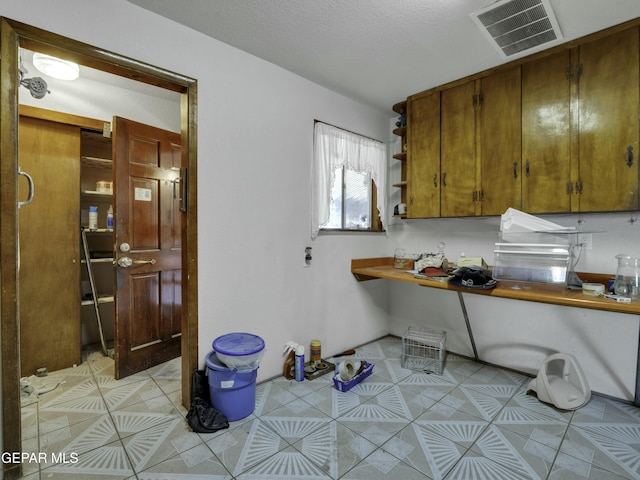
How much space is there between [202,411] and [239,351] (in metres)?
0.43

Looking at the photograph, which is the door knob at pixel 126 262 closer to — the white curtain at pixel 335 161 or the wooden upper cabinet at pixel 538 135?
the white curtain at pixel 335 161

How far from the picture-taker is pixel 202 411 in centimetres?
194

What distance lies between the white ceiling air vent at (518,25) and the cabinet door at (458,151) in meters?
0.49

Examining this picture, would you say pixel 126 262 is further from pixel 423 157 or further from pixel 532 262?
pixel 532 262

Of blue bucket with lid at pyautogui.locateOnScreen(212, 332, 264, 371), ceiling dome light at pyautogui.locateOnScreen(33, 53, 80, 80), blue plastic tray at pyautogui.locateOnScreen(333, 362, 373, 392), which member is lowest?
blue plastic tray at pyautogui.locateOnScreen(333, 362, 373, 392)

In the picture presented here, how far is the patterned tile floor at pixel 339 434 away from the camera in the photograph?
1587mm

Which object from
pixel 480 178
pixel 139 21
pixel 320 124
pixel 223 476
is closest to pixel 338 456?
pixel 223 476

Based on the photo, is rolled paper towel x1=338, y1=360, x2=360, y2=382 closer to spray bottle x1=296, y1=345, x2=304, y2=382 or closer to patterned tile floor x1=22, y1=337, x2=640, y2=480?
patterned tile floor x1=22, y1=337, x2=640, y2=480

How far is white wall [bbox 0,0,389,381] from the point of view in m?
1.83

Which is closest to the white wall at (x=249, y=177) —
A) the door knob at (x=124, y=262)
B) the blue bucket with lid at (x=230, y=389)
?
the blue bucket with lid at (x=230, y=389)

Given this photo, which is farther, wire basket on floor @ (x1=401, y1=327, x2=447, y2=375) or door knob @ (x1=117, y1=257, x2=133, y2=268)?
wire basket on floor @ (x1=401, y1=327, x2=447, y2=375)

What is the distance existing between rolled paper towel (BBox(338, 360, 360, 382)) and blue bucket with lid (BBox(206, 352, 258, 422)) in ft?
2.55

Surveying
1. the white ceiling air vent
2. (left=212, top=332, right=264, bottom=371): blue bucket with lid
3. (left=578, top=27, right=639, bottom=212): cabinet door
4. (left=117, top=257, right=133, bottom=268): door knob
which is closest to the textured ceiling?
the white ceiling air vent

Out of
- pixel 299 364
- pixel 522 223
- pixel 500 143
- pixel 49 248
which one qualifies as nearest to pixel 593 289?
pixel 522 223
